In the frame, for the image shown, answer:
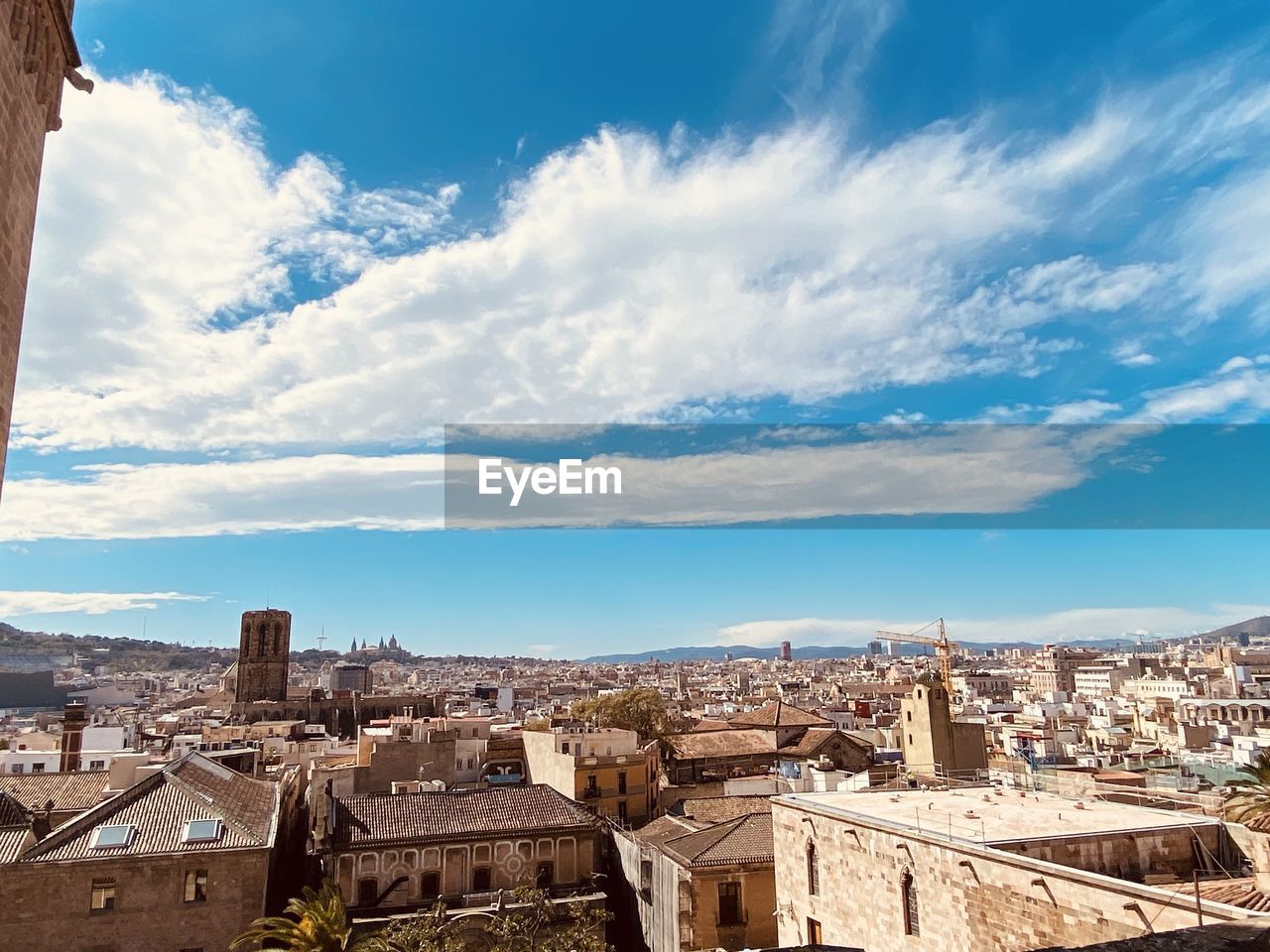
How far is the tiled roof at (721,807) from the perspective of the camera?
31.3 metres

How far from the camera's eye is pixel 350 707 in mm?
88062

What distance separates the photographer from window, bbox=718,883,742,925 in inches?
923

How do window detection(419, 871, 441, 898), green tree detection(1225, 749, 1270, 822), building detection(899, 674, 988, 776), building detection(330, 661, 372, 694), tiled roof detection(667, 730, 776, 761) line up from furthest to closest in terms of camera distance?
building detection(330, 661, 372, 694) < tiled roof detection(667, 730, 776, 761) < building detection(899, 674, 988, 776) < window detection(419, 871, 441, 898) < green tree detection(1225, 749, 1270, 822)

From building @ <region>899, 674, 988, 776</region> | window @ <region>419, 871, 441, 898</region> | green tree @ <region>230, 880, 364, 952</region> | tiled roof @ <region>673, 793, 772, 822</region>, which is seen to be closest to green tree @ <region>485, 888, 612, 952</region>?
window @ <region>419, 871, 441, 898</region>

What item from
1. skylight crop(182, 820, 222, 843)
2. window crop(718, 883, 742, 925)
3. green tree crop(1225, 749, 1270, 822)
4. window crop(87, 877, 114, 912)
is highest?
green tree crop(1225, 749, 1270, 822)

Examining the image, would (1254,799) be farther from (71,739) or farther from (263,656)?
(263,656)

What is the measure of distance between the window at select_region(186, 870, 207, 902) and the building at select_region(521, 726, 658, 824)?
15.1 meters

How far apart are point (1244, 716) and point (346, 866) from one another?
214 ft

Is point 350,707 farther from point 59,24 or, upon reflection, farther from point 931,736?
point 59,24

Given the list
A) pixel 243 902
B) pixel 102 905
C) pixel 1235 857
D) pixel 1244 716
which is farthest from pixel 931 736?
pixel 1244 716

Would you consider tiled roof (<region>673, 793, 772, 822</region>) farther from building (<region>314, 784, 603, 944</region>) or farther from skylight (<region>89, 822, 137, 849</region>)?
skylight (<region>89, 822, 137, 849</region>)

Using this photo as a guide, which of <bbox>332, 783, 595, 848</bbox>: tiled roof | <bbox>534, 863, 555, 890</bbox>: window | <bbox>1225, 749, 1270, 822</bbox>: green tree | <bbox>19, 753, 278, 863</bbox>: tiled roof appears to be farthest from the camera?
<bbox>534, 863, 555, 890</bbox>: window

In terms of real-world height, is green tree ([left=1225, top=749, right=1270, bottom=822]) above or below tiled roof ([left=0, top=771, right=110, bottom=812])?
above

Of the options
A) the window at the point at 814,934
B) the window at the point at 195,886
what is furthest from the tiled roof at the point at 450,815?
the window at the point at 814,934
